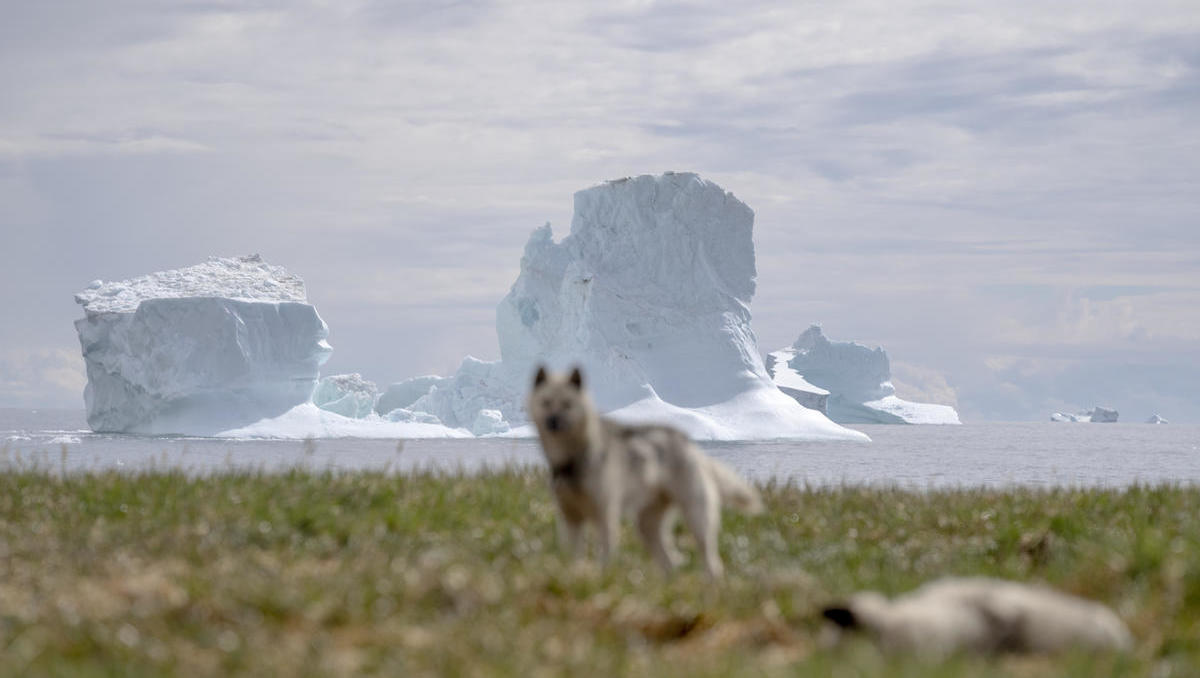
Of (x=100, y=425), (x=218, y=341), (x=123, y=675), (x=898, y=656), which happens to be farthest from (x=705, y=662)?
(x=100, y=425)

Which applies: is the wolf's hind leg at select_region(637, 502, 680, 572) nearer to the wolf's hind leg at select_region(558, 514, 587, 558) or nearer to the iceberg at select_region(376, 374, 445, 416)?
the wolf's hind leg at select_region(558, 514, 587, 558)

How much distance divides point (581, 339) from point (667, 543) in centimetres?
5770

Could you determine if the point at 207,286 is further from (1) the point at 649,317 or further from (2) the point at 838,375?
(2) the point at 838,375

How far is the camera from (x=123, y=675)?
17.6 feet

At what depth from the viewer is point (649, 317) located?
6856cm

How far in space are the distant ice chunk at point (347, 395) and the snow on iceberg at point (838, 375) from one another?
35994 mm

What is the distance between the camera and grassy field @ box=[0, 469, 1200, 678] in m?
5.61

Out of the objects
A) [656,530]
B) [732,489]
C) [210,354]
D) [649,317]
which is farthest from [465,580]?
[649,317]

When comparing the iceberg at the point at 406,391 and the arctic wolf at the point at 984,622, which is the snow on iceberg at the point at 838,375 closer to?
the iceberg at the point at 406,391

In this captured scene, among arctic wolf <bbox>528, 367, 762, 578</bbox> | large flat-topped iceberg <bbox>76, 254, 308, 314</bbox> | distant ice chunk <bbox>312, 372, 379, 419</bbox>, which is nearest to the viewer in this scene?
arctic wolf <bbox>528, 367, 762, 578</bbox>

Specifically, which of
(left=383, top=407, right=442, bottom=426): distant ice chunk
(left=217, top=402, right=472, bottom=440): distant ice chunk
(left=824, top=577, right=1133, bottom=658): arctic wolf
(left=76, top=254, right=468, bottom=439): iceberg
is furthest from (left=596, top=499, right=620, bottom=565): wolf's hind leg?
(left=383, top=407, right=442, bottom=426): distant ice chunk

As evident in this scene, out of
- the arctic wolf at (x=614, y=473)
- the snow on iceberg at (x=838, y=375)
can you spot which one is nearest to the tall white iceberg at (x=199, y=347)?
the snow on iceberg at (x=838, y=375)

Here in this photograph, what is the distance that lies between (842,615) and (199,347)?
195 feet

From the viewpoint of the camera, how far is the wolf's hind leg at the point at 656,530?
8.71 m
